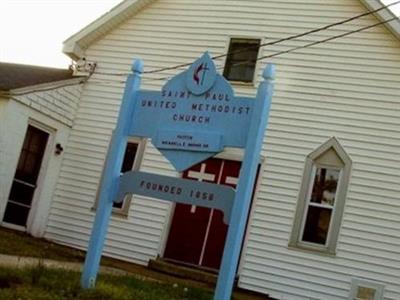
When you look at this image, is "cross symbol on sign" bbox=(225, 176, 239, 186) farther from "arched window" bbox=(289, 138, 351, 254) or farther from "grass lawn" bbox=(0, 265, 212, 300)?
"grass lawn" bbox=(0, 265, 212, 300)

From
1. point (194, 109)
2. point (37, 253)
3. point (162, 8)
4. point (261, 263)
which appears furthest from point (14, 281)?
point (162, 8)

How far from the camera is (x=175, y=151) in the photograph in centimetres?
673

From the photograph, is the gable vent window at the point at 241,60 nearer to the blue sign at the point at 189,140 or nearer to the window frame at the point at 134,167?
the window frame at the point at 134,167

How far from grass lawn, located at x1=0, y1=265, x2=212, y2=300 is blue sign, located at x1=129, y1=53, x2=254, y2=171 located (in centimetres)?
165

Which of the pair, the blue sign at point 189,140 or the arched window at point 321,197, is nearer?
the blue sign at point 189,140

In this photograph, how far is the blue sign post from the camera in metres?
6.15

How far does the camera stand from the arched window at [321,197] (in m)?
11.8

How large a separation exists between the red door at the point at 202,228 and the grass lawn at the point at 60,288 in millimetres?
4587

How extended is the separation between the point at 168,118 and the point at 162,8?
8.33m

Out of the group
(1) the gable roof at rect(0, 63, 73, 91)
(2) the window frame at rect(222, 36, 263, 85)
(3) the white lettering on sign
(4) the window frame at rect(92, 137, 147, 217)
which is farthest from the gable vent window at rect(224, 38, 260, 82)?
(1) the gable roof at rect(0, 63, 73, 91)

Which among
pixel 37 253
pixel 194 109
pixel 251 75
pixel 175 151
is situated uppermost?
pixel 251 75

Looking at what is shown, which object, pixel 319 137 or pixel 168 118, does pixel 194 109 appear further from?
pixel 319 137

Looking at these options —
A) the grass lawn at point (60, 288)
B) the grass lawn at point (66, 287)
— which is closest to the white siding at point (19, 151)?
the grass lawn at point (66, 287)

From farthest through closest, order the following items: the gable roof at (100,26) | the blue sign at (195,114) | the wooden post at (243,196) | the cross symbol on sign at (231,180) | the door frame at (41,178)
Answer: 1. the gable roof at (100,26)
2. the door frame at (41,178)
3. the cross symbol on sign at (231,180)
4. the blue sign at (195,114)
5. the wooden post at (243,196)
